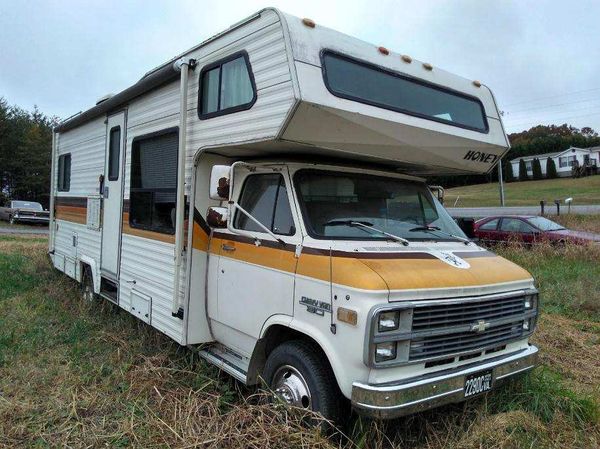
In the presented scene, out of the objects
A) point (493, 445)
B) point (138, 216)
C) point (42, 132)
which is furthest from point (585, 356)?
point (42, 132)

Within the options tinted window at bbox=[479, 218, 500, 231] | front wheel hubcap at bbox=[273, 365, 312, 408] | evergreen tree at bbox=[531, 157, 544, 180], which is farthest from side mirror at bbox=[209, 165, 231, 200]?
evergreen tree at bbox=[531, 157, 544, 180]

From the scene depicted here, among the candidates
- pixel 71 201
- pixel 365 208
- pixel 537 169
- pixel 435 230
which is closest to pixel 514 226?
pixel 435 230

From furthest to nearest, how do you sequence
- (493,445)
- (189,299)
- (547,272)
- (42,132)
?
1. (42,132)
2. (547,272)
3. (189,299)
4. (493,445)

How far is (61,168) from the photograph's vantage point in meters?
8.96

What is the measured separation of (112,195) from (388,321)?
4412mm

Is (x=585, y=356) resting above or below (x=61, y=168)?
below

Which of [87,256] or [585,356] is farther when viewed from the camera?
[87,256]

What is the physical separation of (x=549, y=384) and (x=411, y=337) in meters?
1.96

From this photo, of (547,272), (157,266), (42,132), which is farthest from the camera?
(42,132)

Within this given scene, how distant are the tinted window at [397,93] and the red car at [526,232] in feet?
30.3

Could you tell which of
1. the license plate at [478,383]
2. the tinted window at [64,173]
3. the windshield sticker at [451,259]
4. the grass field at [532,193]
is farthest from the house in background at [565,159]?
the license plate at [478,383]

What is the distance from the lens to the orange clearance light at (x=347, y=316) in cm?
327

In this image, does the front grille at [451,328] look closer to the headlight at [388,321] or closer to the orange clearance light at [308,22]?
the headlight at [388,321]

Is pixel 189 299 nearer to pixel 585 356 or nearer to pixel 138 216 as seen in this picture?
pixel 138 216
